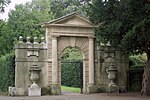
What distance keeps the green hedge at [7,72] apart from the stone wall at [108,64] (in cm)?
587

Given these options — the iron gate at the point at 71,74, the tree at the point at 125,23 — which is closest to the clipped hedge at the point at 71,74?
the iron gate at the point at 71,74

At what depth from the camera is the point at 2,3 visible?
25094 millimetres

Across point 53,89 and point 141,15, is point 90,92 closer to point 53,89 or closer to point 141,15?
point 53,89

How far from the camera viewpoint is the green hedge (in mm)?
23500

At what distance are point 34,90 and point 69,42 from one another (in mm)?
4162

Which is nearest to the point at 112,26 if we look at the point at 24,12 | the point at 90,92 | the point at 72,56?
the point at 90,92

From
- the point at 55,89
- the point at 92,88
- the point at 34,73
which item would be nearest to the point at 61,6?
the point at 92,88

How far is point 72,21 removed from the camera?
77.0 feet

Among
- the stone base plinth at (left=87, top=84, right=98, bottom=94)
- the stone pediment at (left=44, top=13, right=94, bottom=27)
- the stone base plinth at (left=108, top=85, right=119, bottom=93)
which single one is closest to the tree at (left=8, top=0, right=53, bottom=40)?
the stone pediment at (left=44, top=13, right=94, bottom=27)

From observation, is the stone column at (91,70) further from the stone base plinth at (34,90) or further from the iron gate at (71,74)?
the iron gate at (71,74)

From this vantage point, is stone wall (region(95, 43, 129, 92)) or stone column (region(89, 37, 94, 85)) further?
stone wall (region(95, 43, 129, 92))

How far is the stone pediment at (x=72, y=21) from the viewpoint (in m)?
23.0

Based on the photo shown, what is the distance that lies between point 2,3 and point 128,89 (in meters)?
11.2

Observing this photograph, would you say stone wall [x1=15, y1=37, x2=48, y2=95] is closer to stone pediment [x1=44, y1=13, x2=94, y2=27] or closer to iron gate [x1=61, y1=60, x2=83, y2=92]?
stone pediment [x1=44, y1=13, x2=94, y2=27]
